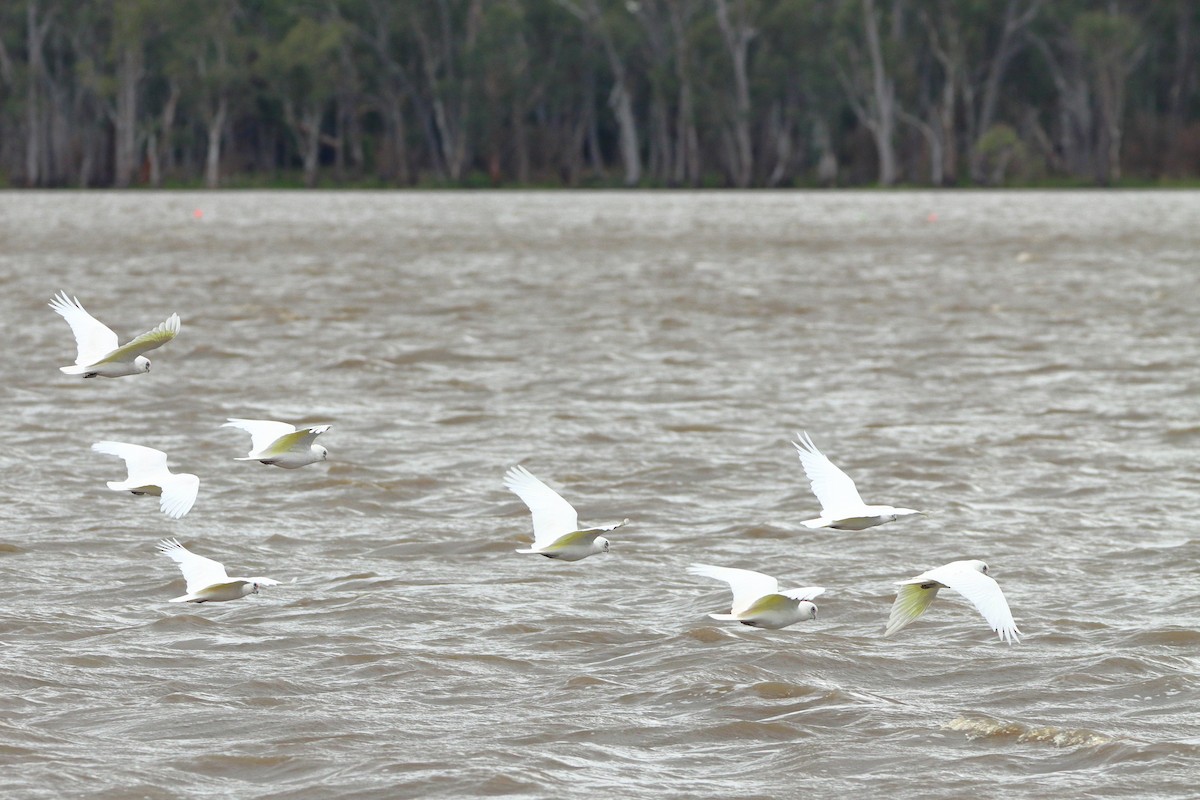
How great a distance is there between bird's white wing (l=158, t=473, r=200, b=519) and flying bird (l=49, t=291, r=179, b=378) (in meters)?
0.59

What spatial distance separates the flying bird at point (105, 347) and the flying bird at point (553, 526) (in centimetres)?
161

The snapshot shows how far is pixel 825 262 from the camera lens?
118 ft

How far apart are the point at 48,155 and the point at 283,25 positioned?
14088 millimetres

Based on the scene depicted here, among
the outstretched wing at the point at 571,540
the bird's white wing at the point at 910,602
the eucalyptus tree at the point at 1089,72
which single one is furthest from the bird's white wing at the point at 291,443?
the eucalyptus tree at the point at 1089,72

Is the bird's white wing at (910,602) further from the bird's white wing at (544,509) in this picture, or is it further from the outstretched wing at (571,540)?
the bird's white wing at (544,509)

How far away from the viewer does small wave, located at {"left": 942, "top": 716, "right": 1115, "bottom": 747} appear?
7.61 meters

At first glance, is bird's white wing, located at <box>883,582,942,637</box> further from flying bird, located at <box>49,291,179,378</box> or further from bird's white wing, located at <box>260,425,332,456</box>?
flying bird, located at <box>49,291,179,378</box>

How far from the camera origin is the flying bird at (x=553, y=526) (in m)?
8.28

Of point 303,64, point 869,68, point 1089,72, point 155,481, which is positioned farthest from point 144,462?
point 1089,72

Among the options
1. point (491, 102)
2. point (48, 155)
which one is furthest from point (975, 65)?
point (48, 155)

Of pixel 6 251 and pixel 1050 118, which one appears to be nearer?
pixel 6 251

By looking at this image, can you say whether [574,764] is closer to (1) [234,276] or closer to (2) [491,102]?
(1) [234,276]

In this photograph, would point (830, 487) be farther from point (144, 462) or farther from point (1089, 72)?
point (1089, 72)

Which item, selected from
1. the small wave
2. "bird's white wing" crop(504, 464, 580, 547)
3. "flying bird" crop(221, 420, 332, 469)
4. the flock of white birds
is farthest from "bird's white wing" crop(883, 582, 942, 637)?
"flying bird" crop(221, 420, 332, 469)
